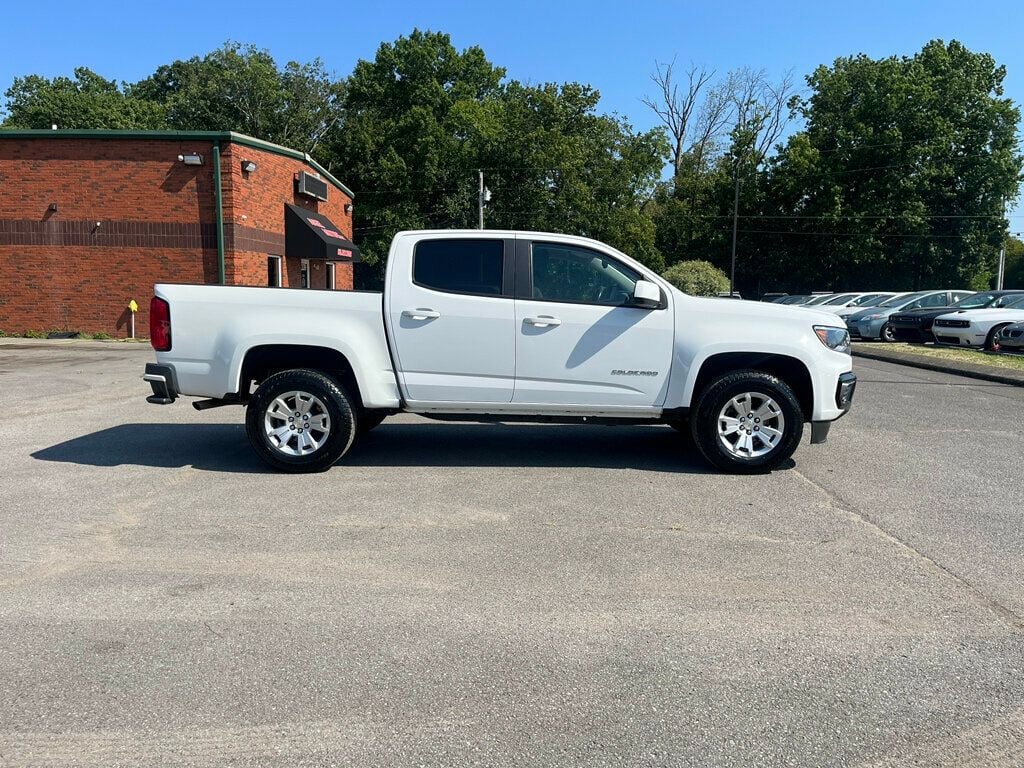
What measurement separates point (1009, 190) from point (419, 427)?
156 ft

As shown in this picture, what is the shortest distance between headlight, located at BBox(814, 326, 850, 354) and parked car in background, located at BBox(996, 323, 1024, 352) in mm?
13494

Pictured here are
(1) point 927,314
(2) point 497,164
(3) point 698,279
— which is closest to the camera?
(1) point 927,314

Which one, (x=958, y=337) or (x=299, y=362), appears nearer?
(x=299, y=362)

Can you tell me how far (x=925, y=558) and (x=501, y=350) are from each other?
3516 millimetres

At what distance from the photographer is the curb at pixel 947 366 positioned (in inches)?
→ 536

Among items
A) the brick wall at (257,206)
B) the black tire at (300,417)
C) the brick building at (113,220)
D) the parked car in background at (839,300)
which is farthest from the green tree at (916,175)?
the black tire at (300,417)

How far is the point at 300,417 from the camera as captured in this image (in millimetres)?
6961

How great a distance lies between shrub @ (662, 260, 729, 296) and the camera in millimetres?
38938

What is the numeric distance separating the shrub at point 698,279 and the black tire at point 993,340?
63.8ft

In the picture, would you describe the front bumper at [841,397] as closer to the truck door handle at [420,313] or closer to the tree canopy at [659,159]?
the truck door handle at [420,313]

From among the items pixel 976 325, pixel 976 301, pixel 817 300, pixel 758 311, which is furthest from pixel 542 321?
pixel 817 300

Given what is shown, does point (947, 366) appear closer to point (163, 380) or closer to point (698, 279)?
point (163, 380)

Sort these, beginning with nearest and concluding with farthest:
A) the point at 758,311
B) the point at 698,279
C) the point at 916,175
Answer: the point at 758,311 → the point at 698,279 → the point at 916,175

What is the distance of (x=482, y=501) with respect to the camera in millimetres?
6156
